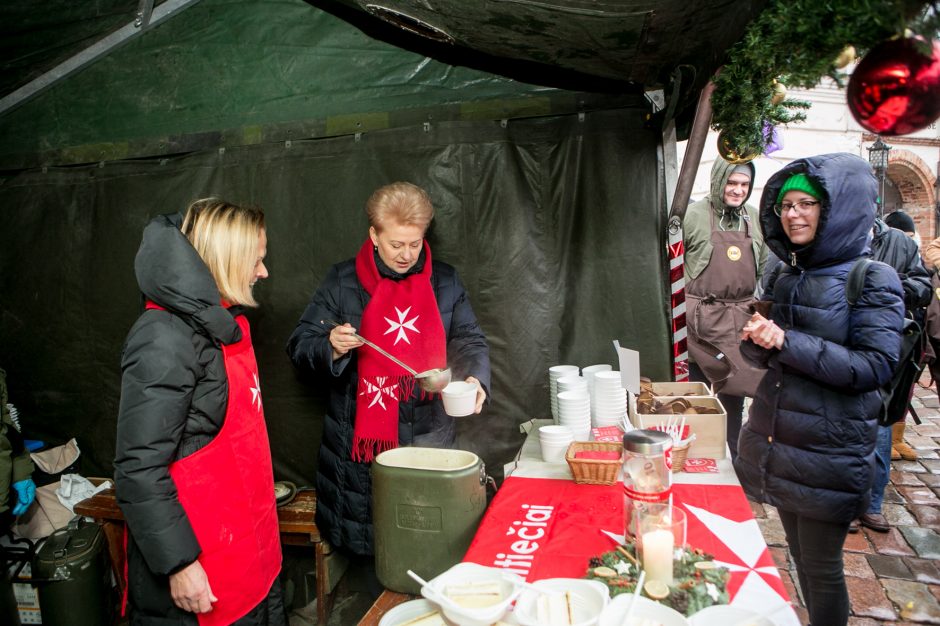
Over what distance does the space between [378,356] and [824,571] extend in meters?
2.18

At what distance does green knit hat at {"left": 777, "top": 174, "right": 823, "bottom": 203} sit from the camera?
238 centimetres

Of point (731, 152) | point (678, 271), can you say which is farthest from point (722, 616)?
point (678, 271)

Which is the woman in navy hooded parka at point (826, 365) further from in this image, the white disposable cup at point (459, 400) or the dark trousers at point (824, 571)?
the white disposable cup at point (459, 400)

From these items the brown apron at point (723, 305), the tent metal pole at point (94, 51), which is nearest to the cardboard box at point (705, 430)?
the brown apron at point (723, 305)

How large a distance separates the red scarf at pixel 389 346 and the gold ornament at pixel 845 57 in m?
1.85

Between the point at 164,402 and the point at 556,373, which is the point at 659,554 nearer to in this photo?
the point at 164,402

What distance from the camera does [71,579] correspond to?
334 centimetres

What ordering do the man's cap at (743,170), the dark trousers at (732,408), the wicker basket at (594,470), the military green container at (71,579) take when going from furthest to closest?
1. the dark trousers at (732,408)
2. the man's cap at (743,170)
3. the military green container at (71,579)
4. the wicker basket at (594,470)

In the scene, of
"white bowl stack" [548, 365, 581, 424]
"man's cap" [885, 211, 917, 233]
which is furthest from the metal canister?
"man's cap" [885, 211, 917, 233]

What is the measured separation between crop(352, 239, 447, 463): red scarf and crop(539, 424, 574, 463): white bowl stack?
2.11 feet

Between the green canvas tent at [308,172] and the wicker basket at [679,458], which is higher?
the green canvas tent at [308,172]

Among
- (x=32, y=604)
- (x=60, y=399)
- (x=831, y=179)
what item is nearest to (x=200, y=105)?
(x=60, y=399)

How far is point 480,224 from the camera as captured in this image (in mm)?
3494

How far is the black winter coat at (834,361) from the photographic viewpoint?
2.27 meters
